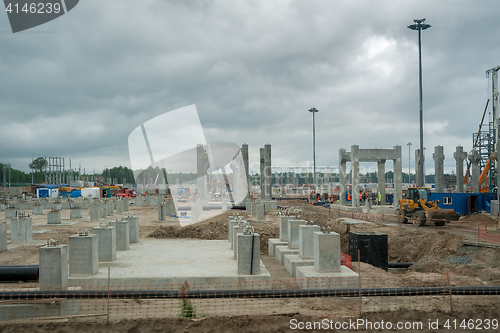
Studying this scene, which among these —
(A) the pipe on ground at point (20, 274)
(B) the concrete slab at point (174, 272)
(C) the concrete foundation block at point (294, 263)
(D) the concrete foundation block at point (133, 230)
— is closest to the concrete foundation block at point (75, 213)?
(D) the concrete foundation block at point (133, 230)

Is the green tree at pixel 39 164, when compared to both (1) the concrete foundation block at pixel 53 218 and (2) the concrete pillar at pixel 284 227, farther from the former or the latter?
(2) the concrete pillar at pixel 284 227

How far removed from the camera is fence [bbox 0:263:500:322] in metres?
7.46

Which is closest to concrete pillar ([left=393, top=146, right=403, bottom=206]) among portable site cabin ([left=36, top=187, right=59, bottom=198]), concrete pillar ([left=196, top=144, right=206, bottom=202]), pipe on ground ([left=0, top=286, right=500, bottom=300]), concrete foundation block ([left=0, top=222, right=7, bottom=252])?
concrete pillar ([left=196, top=144, right=206, bottom=202])

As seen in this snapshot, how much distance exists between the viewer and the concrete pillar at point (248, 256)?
414 inches

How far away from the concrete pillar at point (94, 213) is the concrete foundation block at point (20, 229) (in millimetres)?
10910

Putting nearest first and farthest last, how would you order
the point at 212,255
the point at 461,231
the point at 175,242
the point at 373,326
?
the point at 373,326 < the point at 212,255 < the point at 175,242 < the point at 461,231

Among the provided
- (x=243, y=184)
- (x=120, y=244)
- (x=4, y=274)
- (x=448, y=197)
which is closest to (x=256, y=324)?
(x=4, y=274)

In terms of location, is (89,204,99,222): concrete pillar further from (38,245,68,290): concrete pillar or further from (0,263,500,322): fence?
(38,245,68,290): concrete pillar

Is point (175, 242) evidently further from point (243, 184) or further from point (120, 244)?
point (243, 184)

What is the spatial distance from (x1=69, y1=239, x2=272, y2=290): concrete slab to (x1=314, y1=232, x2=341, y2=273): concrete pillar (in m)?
1.56

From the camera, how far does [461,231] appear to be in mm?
22031

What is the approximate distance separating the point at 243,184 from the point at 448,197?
22.9 metres

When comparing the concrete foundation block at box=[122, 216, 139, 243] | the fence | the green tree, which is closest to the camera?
the fence

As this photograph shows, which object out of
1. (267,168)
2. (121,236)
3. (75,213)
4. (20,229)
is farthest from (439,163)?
(20,229)
